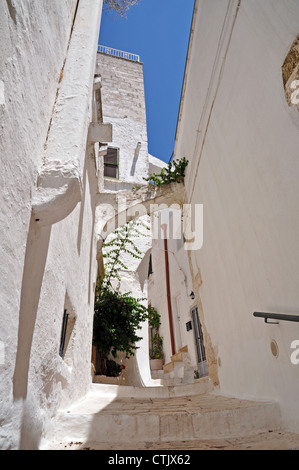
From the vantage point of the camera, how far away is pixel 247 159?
3.28 metres

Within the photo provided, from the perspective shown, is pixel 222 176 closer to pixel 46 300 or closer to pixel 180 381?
pixel 46 300

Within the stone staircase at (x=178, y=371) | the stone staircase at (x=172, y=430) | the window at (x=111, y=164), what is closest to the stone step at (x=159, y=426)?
the stone staircase at (x=172, y=430)

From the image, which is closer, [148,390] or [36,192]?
[36,192]

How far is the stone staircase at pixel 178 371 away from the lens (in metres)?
7.87

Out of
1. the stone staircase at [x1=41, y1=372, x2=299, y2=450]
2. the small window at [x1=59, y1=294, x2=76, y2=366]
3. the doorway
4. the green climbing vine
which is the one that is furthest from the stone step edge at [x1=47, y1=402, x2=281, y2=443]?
the doorway

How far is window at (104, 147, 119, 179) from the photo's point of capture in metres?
10.9

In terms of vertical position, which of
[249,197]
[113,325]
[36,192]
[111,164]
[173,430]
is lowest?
[173,430]

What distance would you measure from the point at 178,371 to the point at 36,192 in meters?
9.03

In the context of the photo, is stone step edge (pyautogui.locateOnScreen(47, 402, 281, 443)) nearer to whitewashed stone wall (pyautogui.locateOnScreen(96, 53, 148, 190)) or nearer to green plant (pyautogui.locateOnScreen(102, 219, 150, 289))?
green plant (pyautogui.locateOnScreen(102, 219, 150, 289))

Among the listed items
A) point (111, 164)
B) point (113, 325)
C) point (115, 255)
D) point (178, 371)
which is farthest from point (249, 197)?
point (111, 164)

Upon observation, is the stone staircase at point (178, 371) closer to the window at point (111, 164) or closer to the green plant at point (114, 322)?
the green plant at point (114, 322)

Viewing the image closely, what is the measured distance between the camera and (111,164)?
11070mm

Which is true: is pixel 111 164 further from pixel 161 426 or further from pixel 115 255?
pixel 161 426
